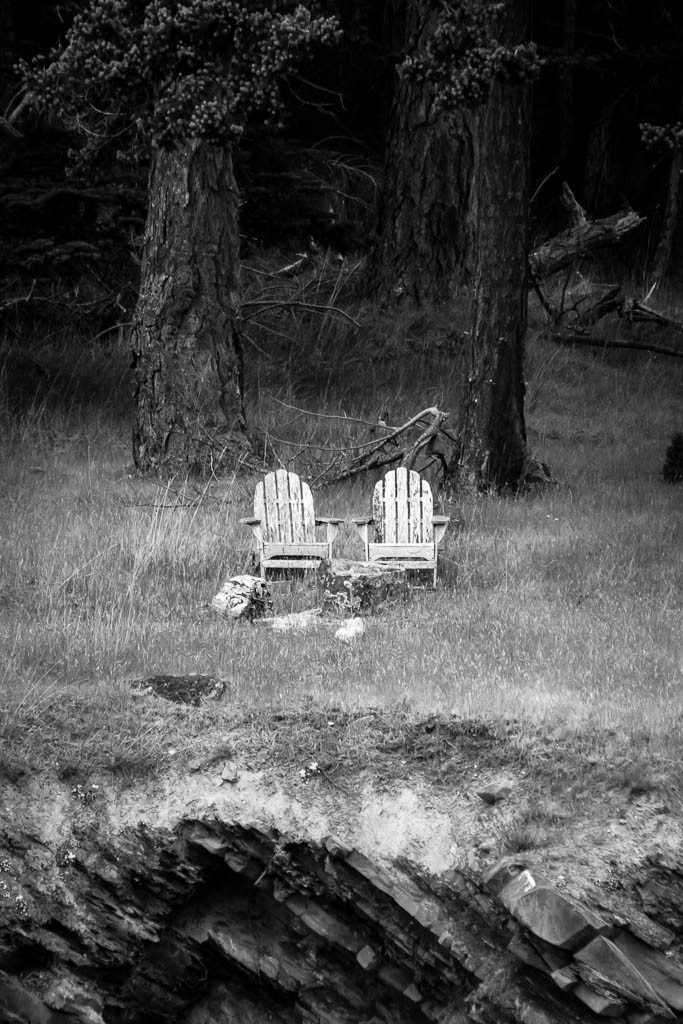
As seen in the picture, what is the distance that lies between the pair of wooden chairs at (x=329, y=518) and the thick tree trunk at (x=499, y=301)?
2255 mm

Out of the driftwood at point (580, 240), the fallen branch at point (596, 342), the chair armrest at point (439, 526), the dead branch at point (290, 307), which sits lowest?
the chair armrest at point (439, 526)

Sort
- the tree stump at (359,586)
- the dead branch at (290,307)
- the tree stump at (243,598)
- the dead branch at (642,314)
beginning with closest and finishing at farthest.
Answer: the tree stump at (243,598) → the tree stump at (359,586) → the dead branch at (290,307) → the dead branch at (642,314)

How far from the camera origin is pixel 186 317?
1190 cm

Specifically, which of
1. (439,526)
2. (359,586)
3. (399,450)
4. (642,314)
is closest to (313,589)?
(359,586)

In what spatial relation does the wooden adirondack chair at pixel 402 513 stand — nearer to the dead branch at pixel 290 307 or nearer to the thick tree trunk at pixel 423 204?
the dead branch at pixel 290 307

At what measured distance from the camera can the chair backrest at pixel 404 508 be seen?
9320mm

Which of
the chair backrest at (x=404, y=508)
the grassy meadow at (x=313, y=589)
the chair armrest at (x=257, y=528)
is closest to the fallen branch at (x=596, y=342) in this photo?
the grassy meadow at (x=313, y=589)

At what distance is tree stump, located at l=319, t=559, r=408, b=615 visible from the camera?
845 cm

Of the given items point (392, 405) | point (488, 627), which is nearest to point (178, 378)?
point (392, 405)

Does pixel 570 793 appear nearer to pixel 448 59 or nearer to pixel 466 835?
pixel 466 835

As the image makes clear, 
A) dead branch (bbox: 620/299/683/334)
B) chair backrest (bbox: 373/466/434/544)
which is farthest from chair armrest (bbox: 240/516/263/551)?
dead branch (bbox: 620/299/683/334)

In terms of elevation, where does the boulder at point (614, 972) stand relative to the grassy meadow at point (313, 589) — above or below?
below

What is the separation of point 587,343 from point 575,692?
10.9m

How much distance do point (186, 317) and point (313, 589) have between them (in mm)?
4284
